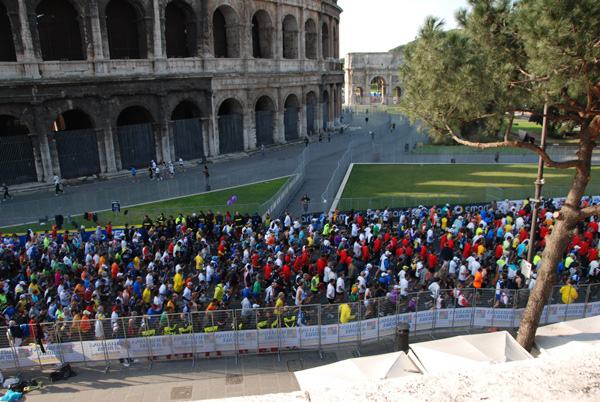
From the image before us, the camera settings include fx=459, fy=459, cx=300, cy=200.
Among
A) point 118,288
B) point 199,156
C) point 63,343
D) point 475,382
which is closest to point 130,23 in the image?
point 199,156

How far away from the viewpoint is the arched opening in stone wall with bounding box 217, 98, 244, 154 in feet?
129

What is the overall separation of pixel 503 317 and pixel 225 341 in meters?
8.03

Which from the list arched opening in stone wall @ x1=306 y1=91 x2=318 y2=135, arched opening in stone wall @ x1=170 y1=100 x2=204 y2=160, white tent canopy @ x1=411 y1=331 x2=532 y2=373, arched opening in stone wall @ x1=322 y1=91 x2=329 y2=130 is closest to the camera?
white tent canopy @ x1=411 y1=331 x2=532 y2=373

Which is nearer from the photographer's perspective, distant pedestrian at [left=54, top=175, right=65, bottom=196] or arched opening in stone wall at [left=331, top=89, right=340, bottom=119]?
distant pedestrian at [left=54, top=175, right=65, bottom=196]

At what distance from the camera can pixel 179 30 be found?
3747cm

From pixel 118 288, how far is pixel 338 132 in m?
43.7

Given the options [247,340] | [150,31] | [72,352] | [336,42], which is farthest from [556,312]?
[336,42]

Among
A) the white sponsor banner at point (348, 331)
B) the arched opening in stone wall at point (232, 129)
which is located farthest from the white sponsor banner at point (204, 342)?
the arched opening in stone wall at point (232, 129)

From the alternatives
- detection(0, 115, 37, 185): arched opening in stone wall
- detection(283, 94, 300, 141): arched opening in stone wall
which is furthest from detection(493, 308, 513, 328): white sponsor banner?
detection(283, 94, 300, 141): arched opening in stone wall

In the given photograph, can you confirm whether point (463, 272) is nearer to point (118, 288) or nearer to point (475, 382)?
point (475, 382)

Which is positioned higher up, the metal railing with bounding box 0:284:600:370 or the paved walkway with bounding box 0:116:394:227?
the paved walkway with bounding box 0:116:394:227

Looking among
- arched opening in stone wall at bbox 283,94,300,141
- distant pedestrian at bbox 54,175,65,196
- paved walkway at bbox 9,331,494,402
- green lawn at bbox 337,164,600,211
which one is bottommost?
paved walkway at bbox 9,331,494,402

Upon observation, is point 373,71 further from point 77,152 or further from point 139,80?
point 77,152

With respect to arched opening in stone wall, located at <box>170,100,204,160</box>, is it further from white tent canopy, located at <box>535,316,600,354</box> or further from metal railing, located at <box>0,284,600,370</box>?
white tent canopy, located at <box>535,316,600,354</box>
